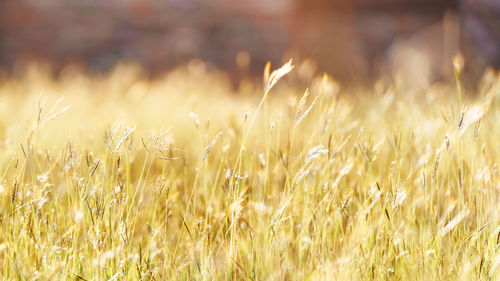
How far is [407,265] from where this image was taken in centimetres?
115

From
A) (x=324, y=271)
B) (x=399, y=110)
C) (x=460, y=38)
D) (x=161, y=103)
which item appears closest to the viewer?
(x=324, y=271)

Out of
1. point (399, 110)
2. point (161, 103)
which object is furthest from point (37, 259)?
point (161, 103)

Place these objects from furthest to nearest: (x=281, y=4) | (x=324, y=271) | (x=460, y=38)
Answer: (x=281, y=4)
(x=460, y=38)
(x=324, y=271)

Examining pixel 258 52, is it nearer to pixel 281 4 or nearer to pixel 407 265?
pixel 281 4

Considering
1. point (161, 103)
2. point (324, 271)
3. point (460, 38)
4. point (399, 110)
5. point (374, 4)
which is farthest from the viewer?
point (374, 4)

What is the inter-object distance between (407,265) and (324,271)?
7.8 inches

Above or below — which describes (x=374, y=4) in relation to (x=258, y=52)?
above

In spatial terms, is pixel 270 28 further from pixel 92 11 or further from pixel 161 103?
pixel 161 103

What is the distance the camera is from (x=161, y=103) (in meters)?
3.58

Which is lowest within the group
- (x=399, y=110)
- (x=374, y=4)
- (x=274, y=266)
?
(x=274, y=266)

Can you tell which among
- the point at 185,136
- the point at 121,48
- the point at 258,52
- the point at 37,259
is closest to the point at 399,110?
the point at 185,136

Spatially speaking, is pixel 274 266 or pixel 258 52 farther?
pixel 258 52

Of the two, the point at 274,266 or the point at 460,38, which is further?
the point at 460,38

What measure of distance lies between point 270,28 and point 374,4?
2327mm
